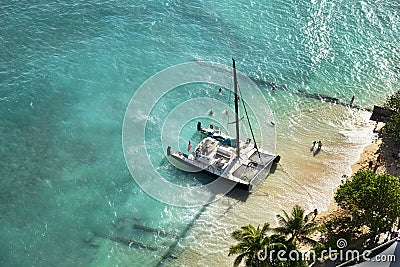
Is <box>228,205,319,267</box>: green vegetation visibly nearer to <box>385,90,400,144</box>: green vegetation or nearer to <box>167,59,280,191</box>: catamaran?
<box>167,59,280,191</box>: catamaran

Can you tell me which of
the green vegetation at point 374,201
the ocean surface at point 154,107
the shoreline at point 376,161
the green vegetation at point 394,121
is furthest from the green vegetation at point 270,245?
the green vegetation at point 394,121

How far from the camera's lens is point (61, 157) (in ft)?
239

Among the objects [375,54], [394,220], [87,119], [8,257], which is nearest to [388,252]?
[394,220]

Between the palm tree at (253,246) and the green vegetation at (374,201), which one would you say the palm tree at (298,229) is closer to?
the palm tree at (253,246)

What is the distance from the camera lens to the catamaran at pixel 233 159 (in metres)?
69.9

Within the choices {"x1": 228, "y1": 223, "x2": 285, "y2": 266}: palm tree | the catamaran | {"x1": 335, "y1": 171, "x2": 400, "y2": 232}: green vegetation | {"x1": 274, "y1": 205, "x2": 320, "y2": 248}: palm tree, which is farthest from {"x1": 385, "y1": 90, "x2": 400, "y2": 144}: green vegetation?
{"x1": 228, "y1": 223, "x2": 285, "y2": 266}: palm tree

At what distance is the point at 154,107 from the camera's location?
82.7m

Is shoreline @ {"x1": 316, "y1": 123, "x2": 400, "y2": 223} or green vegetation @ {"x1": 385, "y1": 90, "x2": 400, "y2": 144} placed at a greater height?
green vegetation @ {"x1": 385, "y1": 90, "x2": 400, "y2": 144}

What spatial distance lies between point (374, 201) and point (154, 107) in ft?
133

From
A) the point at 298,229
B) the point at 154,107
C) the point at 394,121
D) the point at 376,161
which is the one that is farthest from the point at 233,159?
the point at 394,121

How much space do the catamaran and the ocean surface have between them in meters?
1.84

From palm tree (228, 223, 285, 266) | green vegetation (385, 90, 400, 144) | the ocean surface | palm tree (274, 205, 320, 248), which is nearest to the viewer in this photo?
palm tree (228, 223, 285, 266)

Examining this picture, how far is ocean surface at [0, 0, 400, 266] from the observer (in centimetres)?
6341

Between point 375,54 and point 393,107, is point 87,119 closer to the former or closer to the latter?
point 393,107
